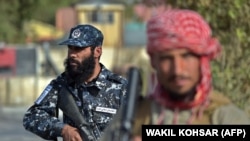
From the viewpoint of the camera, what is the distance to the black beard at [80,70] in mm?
6992

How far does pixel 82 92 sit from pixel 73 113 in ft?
0.71

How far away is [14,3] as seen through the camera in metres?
38.8

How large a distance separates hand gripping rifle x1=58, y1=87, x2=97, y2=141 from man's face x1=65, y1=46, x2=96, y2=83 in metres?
0.13

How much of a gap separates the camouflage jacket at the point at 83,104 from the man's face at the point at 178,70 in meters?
2.59

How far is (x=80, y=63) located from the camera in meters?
6.98

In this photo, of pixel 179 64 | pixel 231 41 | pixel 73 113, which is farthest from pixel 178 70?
pixel 231 41

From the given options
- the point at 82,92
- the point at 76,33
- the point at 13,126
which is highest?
the point at 76,33

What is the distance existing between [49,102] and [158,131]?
2749mm

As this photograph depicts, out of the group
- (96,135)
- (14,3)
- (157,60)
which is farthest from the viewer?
(14,3)

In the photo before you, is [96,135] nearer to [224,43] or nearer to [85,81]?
[85,81]

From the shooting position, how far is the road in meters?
21.3

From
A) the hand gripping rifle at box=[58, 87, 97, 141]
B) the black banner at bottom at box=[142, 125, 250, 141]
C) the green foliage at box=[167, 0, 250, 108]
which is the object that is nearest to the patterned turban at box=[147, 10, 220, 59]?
the black banner at bottom at box=[142, 125, 250, 141]

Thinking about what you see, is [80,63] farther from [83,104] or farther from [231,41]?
[231,41]

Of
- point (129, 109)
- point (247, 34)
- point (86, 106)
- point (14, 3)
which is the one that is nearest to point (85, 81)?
point (86, 106)
